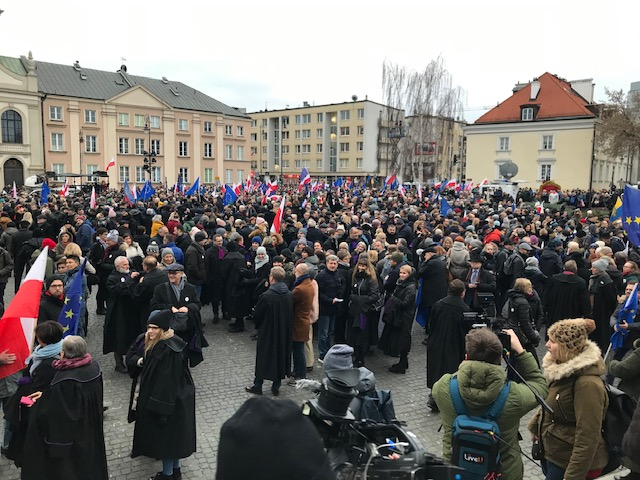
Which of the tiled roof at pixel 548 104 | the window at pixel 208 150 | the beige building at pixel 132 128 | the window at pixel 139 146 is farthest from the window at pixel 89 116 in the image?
the tiled roof at pixel 548 104

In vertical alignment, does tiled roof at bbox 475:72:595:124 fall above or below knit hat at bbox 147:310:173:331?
above

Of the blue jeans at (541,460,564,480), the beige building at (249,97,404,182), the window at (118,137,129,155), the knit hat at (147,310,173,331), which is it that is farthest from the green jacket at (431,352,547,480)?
the beige building at (249,97,404,182)

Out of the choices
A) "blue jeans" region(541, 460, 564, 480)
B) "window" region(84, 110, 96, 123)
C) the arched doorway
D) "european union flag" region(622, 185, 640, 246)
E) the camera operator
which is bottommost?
"blue jeans" region(541, 460, 564, 480)

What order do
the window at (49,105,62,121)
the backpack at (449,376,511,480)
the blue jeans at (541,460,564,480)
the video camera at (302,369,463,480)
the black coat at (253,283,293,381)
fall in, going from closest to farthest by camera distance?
the video camera at (302,369,463,480)
the backpack at (449,376,511,480)
the blue jeans at (541,460,564,480)
the black coat at (253,283,293,381)
the window at (49,105,62,121)

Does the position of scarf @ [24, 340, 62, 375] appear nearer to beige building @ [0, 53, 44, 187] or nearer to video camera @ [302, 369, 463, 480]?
video camera @ [302, 369, 463, 480]

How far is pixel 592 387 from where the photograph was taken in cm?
338

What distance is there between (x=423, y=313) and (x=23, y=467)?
685cm

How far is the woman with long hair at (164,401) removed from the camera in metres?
4.69

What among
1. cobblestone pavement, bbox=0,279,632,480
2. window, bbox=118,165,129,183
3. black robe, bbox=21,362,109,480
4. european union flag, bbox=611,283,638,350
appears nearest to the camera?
black robe, bbox=21,362,109,480

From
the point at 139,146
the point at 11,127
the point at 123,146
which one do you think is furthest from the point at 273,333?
the point at 139,146

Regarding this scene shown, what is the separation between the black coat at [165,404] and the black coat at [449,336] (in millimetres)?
3203

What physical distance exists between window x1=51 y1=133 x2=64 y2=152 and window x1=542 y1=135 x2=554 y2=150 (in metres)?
50.5

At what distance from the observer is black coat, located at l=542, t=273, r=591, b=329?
26.9 ft

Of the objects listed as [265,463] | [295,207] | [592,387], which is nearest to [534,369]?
[592,387]
